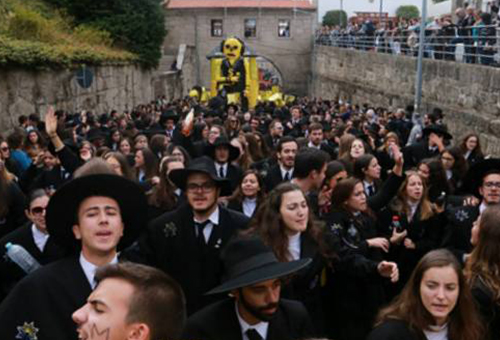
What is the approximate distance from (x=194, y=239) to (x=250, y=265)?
1.69 m

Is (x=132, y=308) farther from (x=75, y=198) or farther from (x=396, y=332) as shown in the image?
(x=396, y=332)

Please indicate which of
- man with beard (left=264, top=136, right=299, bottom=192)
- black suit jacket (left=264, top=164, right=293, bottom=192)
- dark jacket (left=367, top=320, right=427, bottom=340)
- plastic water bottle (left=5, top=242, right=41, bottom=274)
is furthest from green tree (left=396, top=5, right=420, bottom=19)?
dark jacket (left=367, top=320, right=427, bottom=340)

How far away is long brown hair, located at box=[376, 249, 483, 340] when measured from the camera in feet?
12.3

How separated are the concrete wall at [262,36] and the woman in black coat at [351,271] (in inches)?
1702

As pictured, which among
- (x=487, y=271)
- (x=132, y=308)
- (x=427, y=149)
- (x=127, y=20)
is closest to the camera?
(x=132, y=308)

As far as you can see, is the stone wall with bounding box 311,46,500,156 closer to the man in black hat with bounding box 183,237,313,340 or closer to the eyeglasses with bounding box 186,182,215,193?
the eyeglasses with bounding box 186,182,215,193

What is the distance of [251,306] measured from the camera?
3.40 metres

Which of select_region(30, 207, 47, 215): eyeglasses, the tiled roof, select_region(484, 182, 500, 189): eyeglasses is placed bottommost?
select_region(30, 207, 47, 215): eyeglasses

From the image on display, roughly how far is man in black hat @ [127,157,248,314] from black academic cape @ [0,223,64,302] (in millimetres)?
552

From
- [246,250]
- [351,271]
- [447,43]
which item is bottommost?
[351,271]

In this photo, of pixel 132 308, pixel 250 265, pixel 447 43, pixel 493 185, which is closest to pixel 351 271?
pixel 493 185

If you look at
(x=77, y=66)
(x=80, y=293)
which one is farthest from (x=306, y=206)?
(x=77, y=66)

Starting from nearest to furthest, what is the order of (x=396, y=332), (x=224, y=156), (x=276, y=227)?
(x=396, y=332) < (x=276, y=227) < (x=224, y=156)

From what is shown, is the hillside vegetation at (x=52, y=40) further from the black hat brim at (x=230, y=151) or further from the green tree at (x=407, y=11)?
the green tree at (x=407, y=11)
